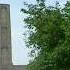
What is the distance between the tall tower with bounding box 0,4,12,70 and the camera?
30.3m

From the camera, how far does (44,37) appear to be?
52.5ft

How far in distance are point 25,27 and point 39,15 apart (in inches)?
35.9

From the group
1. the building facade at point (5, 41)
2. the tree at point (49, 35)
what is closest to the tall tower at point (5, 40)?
the building facade at point (5, 41)

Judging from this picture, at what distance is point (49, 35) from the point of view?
52.4ft

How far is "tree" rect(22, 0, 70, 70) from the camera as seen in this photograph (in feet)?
50.8

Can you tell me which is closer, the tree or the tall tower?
the tree

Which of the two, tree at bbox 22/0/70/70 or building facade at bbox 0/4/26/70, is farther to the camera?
building facade at bbox 0/4/26/70

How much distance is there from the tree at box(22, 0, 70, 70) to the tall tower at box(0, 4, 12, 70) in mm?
13466

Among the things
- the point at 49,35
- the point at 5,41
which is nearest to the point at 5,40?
the point at 5,41

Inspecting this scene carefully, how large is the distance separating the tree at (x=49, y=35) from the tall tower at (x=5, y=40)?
44.2 feet

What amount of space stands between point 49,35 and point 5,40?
14963 millimetres

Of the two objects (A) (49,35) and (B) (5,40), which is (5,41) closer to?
(B) (5,40)

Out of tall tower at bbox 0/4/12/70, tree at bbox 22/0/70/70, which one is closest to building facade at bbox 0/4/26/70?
tall tower at bbox 0/4/12/70

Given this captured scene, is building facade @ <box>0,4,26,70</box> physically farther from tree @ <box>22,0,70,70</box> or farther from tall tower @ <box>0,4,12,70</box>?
tree @ <box>22,0,70,70</box>
